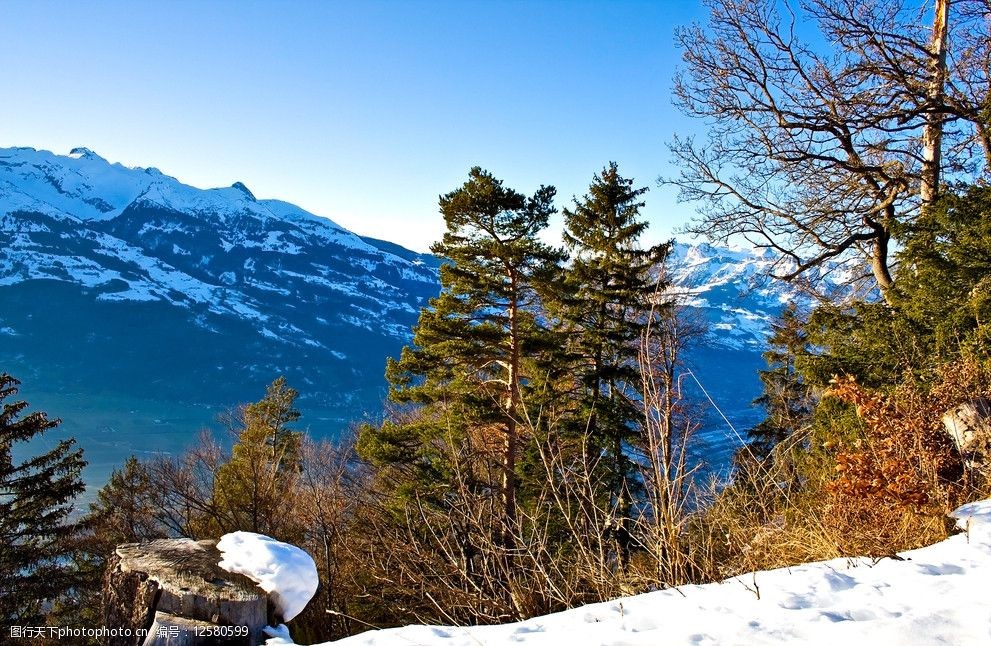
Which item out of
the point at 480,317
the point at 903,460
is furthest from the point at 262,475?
the point at 903,460

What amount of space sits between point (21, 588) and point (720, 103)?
16791 mm

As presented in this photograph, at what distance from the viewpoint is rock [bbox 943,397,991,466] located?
4.82m

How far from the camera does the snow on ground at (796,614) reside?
7.13ft

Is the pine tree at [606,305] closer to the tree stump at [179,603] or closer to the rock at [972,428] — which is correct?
the rock at [972,428]

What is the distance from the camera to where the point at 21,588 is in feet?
38.7

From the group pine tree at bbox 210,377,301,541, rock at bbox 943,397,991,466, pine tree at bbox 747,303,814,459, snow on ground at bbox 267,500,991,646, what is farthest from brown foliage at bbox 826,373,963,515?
pine tree at bbox 747,303,814,459

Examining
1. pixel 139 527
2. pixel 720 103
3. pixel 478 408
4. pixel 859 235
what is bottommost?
pixel 139 527

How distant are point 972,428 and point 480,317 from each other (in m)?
9.70

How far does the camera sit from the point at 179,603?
3.11 m

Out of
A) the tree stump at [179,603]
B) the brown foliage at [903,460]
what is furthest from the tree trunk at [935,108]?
the tree stump at [179,603]

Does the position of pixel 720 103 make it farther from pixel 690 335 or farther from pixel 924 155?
pixel 690 335

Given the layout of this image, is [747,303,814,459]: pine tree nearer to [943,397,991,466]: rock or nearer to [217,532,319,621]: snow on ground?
[943,397,991,466]: rock

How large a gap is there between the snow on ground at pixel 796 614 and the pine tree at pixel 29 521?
41.6ft

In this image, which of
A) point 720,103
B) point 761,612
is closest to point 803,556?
point 761,612
